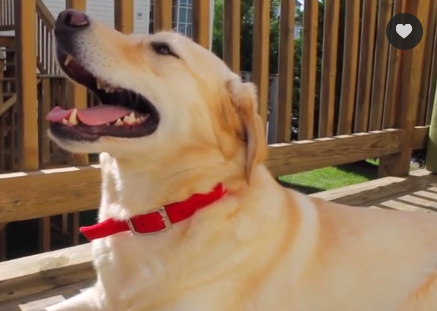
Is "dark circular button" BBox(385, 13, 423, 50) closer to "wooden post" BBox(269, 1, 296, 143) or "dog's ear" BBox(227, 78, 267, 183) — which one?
"wooden post" BBox(269, 1, 296, 143)

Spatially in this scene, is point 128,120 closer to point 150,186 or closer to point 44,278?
point 150,186

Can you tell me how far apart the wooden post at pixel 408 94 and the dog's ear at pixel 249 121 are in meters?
3.06

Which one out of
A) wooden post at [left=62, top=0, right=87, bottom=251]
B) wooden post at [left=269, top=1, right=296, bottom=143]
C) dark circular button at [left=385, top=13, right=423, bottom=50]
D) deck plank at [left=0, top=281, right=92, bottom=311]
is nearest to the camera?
deck plank at [left=0, top=281, right=92, bottom=311]

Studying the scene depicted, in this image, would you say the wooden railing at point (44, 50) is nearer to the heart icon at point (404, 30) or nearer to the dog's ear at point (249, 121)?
the heart icon at point (404, 30)

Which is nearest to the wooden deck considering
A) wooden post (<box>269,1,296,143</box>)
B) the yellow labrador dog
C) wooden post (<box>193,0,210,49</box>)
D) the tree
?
the yellow labrador dog

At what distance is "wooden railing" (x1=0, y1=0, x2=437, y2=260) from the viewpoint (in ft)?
8.45

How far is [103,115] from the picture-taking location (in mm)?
1756

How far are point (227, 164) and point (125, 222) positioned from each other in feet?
1.31

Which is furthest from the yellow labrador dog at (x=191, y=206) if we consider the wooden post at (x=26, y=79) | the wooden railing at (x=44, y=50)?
the wooden railing at (x=44, y=50)

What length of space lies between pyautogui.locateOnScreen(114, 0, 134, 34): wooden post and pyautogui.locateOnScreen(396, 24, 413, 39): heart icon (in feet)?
8.59

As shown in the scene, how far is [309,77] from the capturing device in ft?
12.5

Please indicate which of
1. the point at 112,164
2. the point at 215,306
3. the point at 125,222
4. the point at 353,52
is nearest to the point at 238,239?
the point at 215,306

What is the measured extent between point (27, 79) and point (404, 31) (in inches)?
130

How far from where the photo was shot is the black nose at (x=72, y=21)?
5.57ft
